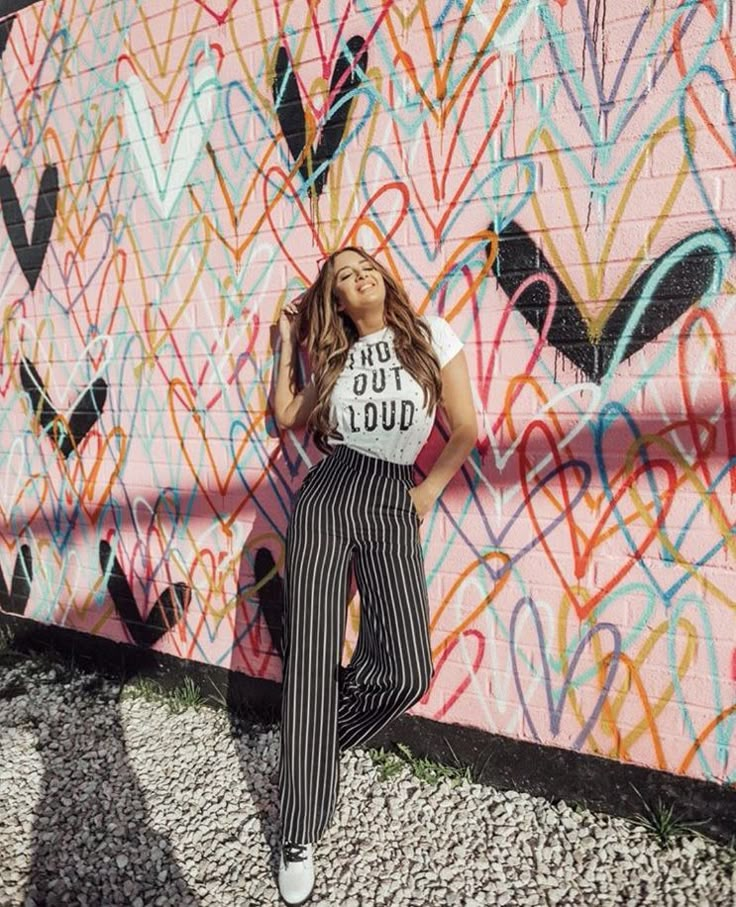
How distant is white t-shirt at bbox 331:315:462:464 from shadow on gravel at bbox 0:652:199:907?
1.51 metres

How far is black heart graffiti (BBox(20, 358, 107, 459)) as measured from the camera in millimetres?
3414

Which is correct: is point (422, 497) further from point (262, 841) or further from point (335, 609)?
point (262, 841)

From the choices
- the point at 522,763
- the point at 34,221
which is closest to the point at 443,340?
the point at 522,763

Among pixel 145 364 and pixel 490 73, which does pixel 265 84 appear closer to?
pixel 490 73

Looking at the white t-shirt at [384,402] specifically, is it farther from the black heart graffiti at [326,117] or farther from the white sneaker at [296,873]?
the white sneaker at [296,873]

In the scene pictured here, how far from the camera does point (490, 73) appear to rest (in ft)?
7.68

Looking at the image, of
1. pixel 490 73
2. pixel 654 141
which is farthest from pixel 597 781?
pixel 490 73

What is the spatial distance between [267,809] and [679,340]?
6.90 ft

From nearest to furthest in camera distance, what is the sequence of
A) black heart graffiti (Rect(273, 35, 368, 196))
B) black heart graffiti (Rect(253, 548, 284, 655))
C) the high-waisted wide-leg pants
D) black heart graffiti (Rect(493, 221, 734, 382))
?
black heart graffiti (Rect(493, 221, 734, 382)) → the high-waisted wide-leg pants → black heart graffiti (Rect(273, 35, 368, 196)) → black heart graffiti (Rect(253, 548, 284, 655))

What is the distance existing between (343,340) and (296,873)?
5.46 ft

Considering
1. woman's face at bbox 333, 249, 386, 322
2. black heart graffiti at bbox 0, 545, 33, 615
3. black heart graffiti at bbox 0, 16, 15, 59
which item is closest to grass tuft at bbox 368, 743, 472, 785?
woman's face at bbox 333, 249, 386, 322

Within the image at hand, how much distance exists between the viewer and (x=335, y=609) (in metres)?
2.33

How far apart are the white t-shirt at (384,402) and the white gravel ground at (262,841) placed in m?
1.25

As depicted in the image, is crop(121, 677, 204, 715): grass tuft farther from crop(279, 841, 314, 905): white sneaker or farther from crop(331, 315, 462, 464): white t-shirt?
crop(331, 315, 462, 464): white t-shirt
